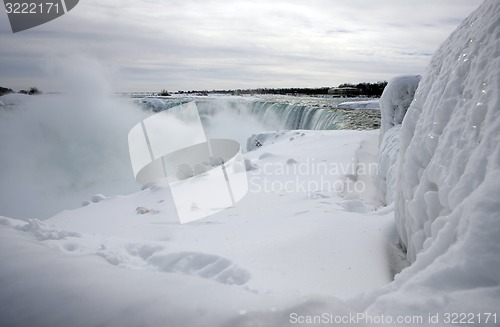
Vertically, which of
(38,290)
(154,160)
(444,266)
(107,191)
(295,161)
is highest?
(38,290)

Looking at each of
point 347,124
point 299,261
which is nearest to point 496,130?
point 299,261

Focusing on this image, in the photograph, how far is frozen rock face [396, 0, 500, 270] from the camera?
136cm

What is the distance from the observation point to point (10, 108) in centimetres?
2230

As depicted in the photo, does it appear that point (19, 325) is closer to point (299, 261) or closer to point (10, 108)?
point (299, 261)

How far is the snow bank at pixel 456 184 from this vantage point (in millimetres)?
1295

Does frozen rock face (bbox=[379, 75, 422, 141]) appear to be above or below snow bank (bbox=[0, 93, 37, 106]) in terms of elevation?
below

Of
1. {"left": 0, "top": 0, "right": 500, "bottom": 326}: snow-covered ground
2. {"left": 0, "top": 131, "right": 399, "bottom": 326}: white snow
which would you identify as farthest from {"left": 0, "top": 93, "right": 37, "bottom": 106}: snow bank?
{"left": 0, "top": 0, "right": 500, "bottom": 326}: snow-covered ground

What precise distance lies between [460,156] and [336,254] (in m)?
1.62

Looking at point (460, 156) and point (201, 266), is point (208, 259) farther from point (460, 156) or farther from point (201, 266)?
point (460, 156)

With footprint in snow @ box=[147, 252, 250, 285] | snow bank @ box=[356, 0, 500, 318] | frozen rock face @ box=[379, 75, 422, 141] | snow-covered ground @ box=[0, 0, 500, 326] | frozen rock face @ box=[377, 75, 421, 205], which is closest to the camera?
snow-covered ground @ box=[0, 0, 500, 326]

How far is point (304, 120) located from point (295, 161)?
15811mm

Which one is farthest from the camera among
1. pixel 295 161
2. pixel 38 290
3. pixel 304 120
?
pixel 304 120

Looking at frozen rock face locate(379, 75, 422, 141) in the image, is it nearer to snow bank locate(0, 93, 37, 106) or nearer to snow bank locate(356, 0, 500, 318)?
snow bank locate(356, 0, 500, 318)

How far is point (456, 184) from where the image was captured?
1771 millimetres
